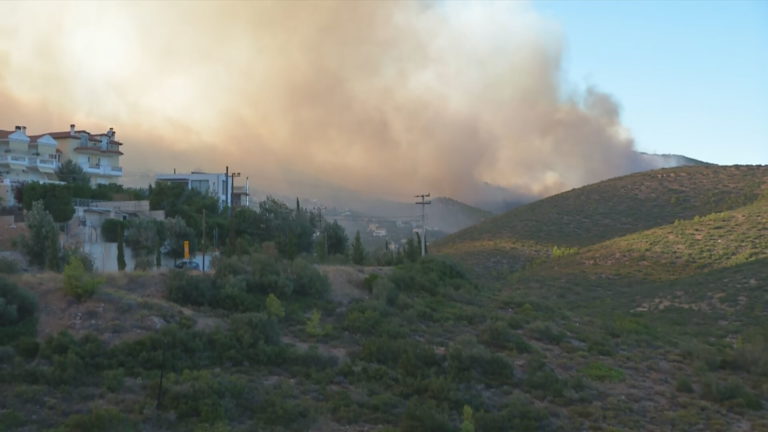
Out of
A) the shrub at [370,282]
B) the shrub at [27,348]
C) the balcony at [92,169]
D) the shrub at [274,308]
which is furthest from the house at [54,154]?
the shrub at [27,348]

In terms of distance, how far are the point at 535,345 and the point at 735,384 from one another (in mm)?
6699

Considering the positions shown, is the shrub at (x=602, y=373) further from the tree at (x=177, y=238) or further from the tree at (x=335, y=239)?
the tree at (x=335, y=239)

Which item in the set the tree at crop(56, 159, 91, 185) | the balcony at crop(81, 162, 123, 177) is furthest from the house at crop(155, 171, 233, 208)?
the tree at crop(56, 159, 91, 185)

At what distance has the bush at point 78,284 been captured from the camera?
72.8 ft

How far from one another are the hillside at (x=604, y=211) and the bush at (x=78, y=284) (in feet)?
174

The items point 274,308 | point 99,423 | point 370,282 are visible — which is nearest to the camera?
point 99,423

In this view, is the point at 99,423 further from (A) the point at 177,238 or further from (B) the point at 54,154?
(B) the point at 54,154

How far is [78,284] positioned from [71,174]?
181 feet

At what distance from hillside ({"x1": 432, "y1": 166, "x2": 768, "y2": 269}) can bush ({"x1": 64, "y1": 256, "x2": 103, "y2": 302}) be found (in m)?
53.0

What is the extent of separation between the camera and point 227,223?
203 feet

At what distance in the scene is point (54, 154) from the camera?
77125 mm

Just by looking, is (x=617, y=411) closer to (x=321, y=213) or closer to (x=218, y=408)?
(x=218, y=408)

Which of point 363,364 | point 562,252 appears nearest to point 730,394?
point 363,364

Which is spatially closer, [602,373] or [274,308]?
[602,373]
